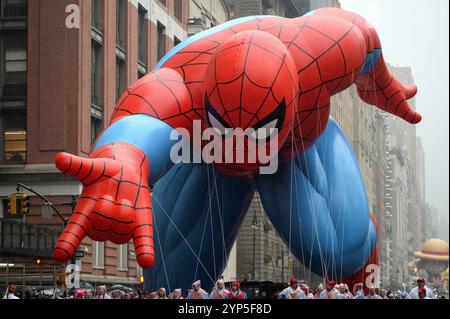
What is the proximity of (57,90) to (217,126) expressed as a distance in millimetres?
17510

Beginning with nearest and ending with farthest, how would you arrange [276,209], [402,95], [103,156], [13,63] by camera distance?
[103,156] → [276,209] → [402,95] → [13,63]

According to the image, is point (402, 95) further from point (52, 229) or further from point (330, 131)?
point (52, 229)

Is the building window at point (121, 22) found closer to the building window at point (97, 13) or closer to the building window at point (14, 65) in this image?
the building window at point (97, 13)

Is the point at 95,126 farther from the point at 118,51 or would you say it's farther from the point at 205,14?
the point at 205,14

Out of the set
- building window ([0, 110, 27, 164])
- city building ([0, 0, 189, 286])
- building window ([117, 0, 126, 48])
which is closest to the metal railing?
city building ([0, 0, 189, 286])

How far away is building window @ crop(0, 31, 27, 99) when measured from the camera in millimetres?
32438

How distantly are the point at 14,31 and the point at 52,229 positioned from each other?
700cm

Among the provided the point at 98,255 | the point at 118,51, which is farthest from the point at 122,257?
the point at 118,51

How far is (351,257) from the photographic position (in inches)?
670

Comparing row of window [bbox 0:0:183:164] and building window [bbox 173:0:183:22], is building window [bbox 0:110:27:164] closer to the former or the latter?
row of window [bbox 0:0:183:164]

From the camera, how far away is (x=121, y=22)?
34.3 metres
